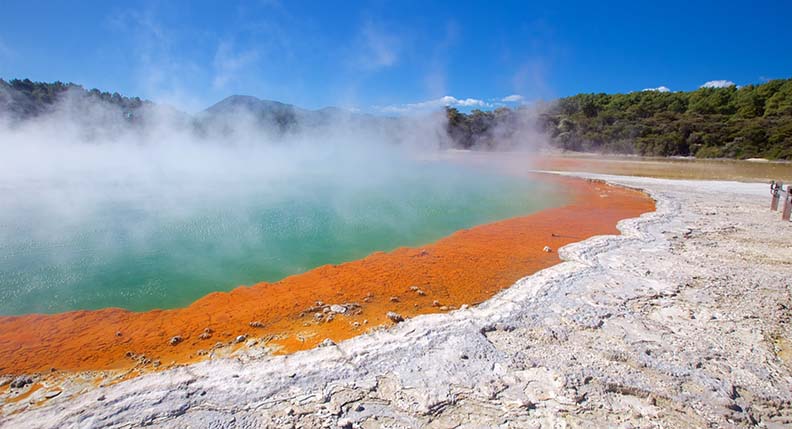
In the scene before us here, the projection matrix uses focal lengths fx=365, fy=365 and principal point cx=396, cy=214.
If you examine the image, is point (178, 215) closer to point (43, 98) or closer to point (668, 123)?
point (43, 98)

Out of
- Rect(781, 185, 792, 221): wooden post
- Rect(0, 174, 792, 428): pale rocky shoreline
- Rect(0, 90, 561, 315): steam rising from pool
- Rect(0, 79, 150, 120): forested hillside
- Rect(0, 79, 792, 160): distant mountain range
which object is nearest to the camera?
Rect(0, 174, 792, 428): pale rocky shoreline

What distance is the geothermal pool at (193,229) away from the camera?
446cm

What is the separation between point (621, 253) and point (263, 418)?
4670mm

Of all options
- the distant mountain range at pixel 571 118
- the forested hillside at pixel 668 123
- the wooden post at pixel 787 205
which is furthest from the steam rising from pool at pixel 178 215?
the forested hillside at pixel 668 123

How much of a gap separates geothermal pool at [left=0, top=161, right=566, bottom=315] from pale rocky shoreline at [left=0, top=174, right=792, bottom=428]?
2.19 m

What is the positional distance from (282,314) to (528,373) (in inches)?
89.9

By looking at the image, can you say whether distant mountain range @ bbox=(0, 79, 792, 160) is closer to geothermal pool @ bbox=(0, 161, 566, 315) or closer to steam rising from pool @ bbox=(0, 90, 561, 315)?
steam rising from pool @ bbox=(0, 90, 561, 315)

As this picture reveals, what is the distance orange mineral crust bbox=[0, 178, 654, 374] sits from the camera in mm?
2936

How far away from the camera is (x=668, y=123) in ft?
92.8

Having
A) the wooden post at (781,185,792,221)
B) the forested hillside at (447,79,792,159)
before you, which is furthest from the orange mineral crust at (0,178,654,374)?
the forested hillside at (447,79,792,159)

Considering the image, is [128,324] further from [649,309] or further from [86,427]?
[649,309]

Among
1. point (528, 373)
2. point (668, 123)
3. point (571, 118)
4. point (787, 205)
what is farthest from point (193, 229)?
point (571, 118)

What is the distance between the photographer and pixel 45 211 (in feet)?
26.2

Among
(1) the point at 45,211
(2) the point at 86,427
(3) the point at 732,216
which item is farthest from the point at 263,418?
(1) the point at 45,211
